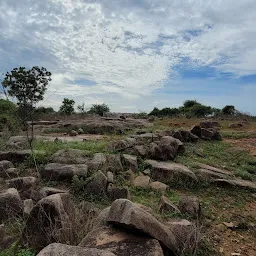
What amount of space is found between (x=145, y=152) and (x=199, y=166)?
1.36 metres

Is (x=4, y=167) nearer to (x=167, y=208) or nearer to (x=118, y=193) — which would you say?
(x=118, y=193)

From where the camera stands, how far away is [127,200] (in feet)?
10.7

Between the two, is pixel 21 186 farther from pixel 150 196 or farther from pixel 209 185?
pixel 209 185

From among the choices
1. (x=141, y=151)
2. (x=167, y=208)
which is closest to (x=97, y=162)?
(x=141, y=151)

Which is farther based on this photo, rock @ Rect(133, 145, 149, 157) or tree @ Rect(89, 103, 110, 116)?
tree @ Rect(89, 103, 110, 116)

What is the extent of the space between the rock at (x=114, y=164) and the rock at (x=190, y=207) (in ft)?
6.85

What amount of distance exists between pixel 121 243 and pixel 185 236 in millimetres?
967

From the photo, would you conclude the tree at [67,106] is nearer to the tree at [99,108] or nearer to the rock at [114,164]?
the tree at [99,108]

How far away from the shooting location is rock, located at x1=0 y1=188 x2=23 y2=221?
409 cm

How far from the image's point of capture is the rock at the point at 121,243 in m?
2.85

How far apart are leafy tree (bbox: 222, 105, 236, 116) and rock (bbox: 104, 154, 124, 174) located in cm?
Answer: 2132

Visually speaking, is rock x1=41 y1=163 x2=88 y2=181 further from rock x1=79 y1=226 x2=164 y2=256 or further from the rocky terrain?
rock x1=79 y1=226 x2=164 y2=256

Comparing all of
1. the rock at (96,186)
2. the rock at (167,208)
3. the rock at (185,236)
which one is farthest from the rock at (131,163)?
the rock at (185,236)

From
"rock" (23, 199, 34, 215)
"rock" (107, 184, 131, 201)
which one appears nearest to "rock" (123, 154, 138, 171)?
"rock" (107, 184, 131, 201)
